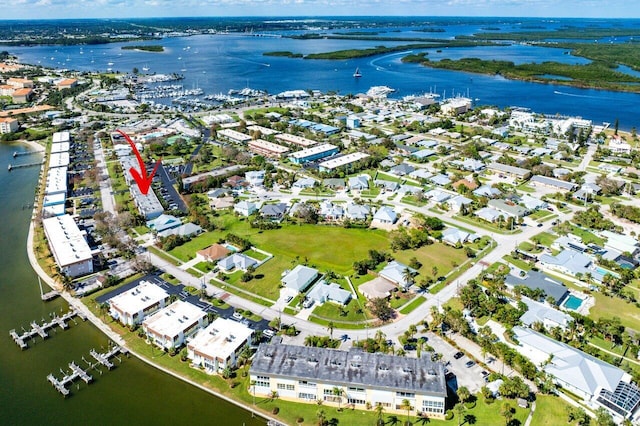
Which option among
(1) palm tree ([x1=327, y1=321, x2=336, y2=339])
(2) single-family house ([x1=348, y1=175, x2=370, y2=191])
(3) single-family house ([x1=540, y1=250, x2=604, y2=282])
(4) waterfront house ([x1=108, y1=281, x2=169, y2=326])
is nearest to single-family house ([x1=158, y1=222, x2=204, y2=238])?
(4) waterfront house ([x1=108, y1=281, x2=169, y2=326])

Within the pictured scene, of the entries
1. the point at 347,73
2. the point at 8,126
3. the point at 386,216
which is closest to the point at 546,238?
the point at 386,216

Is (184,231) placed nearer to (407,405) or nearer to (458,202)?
(407,405)

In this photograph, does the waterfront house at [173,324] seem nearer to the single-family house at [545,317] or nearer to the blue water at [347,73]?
the single-family house at [545,317]

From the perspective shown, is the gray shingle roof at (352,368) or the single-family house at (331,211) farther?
the single-family house at (331,211)

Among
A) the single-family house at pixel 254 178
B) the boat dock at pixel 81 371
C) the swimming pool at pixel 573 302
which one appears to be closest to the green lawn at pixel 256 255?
the boat dock at pixel 81 371

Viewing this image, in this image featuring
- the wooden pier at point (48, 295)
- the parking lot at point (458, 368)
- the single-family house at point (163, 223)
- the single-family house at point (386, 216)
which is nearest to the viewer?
the parking lot at point (458, 368)
